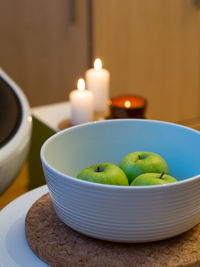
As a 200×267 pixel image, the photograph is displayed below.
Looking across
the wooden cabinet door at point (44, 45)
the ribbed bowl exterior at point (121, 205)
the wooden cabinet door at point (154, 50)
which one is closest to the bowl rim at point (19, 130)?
the ribbed bowl exterior at point (121, 205)

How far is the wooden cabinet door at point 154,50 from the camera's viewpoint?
2125 mm

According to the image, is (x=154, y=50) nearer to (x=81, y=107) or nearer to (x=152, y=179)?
(x=81, y=107)

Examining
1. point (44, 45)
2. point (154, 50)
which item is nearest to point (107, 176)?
point (44, 45)

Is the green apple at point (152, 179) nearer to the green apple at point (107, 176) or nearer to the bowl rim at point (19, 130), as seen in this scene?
the green apple at point (107, 176)

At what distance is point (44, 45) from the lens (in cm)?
204

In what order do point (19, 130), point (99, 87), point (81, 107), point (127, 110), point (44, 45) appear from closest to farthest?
1. point (19, 130)
2. point (127, 110)
3. point (81, 107)
4. point (99, 87)
5. point (44, 45)

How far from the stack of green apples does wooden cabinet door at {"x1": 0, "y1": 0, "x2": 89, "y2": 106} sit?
4.91 feet

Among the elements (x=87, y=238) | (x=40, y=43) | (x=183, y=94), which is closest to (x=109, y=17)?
(x=40, y=43)

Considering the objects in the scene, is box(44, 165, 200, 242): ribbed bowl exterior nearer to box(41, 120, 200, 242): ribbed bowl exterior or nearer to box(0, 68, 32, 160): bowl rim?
box(41, 120, 200, 242): ribbed bowl exterior

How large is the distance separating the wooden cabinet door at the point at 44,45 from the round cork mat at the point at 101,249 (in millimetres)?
1539

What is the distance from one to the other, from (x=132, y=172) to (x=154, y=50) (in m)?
1.81

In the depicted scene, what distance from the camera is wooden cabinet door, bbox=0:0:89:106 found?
194 centimetres

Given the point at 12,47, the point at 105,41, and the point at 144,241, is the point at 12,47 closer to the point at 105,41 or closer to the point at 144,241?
the point at 105,41

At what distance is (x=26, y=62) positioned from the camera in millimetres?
2045
